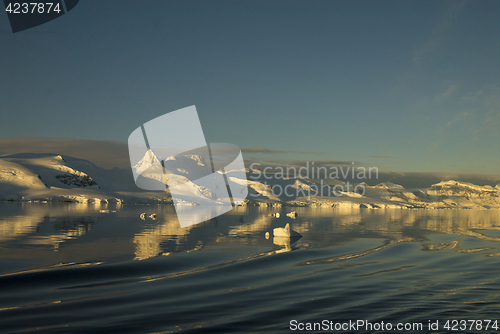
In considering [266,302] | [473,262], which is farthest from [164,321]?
[473,262]

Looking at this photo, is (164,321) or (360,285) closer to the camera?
(164,321)

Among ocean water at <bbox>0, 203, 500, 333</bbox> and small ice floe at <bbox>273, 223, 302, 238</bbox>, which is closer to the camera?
ocean water at <bbox>0, 203, 500, 333</bbox>

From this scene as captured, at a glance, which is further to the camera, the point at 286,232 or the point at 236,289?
the point at 286,232

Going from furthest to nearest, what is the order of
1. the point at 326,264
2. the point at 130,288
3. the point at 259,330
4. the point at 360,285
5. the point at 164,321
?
the point at 326,264 < the point at 360,285 < the point at 130,288 < the point at 164,321 < the point at 259,330

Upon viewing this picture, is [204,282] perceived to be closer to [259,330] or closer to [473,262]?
[259,330]

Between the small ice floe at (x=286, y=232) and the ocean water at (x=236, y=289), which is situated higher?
the ocean water at (x=236, y=289)

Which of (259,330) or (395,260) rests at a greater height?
(259,330)

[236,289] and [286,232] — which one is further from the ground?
[236,289]

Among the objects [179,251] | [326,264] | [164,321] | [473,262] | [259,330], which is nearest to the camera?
[259,330]

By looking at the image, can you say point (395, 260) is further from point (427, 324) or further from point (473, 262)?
point (427, 324)

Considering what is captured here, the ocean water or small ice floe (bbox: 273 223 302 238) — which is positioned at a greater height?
the ocean water

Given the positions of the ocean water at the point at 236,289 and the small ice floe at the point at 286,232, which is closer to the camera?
the ocean water at the point at 236,289

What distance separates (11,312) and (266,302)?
297 inches

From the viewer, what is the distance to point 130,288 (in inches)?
510
